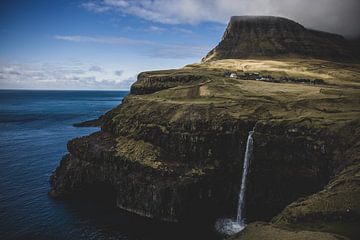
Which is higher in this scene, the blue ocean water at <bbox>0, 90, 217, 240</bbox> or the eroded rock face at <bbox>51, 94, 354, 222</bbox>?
the eroded rock face at <bbox>51, 94, 354, 222</bbox>

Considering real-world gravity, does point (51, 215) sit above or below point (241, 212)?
below

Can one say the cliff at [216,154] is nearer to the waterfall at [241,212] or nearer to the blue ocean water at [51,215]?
the waterfall at [241,212]

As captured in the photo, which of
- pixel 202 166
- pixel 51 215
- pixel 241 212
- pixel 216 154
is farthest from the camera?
pixel 216 154

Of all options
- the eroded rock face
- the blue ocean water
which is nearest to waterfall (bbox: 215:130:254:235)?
the eroded rock face

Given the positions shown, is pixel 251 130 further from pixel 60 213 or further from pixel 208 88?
pixel 60 213

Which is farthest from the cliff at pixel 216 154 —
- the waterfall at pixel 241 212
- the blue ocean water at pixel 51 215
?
the blue ocean water at pixel 51 215

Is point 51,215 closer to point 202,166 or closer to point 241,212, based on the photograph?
point 202,166

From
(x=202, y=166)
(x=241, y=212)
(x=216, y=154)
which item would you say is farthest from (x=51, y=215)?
(x=241, y=212)

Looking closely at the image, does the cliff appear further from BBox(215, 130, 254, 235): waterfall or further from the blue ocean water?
the blue ocean water

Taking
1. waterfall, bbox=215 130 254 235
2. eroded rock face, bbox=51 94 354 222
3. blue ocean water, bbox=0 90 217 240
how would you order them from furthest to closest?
eroded rock face, bbox=51 94 354 222 < waterfall, bbox=215 130 254 235 < blue ocean water, bbox=0 90 217 240

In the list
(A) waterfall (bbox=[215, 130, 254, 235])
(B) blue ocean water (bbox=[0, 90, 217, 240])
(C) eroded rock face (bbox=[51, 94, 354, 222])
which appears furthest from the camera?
(C) eroded rock face (bbox=[51, 94, 354, 222])

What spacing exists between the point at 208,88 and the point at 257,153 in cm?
3292

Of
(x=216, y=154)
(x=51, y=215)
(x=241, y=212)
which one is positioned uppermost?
(x=216, y=154)

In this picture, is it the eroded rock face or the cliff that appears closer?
the cliff
